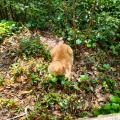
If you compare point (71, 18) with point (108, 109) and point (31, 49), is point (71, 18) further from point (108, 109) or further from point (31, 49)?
point (108, 109)

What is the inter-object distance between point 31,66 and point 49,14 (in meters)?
1.94

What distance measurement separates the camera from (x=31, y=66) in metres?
4.90

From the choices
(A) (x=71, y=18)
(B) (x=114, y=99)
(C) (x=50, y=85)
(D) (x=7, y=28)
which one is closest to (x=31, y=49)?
(D) (x=7, y=28)

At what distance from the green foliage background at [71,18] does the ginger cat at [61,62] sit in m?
0.84

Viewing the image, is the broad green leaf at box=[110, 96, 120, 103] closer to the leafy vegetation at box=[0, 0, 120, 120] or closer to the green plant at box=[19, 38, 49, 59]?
the leafy vegetation at box=[0, 0, 120, 120]

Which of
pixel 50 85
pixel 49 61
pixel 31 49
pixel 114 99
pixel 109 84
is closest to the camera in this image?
pixel 114 99

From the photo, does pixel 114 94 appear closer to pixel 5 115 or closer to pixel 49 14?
pixel 5 115

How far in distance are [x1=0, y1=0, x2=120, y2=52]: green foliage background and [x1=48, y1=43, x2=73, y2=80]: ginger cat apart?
0.84m

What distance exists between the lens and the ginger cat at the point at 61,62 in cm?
431

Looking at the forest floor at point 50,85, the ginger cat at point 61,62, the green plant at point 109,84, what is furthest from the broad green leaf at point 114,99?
the ginger cat at point 61,62

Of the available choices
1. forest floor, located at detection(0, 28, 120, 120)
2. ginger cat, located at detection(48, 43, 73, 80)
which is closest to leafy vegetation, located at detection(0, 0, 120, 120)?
forest floor, located at detection(0, 28, 120, 120)

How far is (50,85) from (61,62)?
47 cm

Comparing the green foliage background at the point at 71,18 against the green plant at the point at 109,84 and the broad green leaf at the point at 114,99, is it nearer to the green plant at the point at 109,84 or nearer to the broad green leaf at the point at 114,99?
the green plant at the point at 109,84

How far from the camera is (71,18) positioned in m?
6.15
